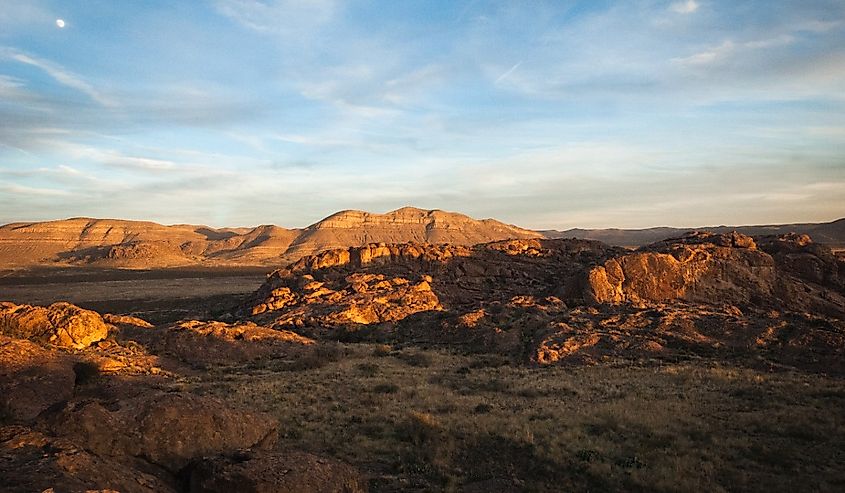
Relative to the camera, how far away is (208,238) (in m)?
189

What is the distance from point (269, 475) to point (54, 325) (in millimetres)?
21614

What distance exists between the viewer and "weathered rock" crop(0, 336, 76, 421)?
38.9 ft

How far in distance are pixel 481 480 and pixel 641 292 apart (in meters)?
25.1

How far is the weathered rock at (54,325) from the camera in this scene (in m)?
22.1

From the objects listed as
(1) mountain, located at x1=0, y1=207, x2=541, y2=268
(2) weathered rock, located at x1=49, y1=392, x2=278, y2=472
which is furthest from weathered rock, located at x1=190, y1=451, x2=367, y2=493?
(1) mountain, located at x1=0, y1=207, x2=541, y2=268

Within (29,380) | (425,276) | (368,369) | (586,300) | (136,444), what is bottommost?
(368,369)

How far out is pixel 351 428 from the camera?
42.9 ft

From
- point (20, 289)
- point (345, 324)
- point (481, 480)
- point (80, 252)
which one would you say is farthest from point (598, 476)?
point (80, 252)

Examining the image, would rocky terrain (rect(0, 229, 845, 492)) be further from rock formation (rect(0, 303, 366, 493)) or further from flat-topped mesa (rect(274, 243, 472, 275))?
flat-topped mesa (rect(274, 243, 472, 275))

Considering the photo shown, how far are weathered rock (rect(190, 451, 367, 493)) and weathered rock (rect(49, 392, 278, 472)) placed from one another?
0.71 metres

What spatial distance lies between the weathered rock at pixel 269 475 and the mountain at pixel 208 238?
4863 inches

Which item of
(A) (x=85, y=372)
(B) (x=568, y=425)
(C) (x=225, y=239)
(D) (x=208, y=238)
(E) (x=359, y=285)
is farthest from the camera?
(D) (x=208, y=238)

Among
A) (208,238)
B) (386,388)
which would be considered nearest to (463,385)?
(386,388)

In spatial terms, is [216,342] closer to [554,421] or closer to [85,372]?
[85,372]
